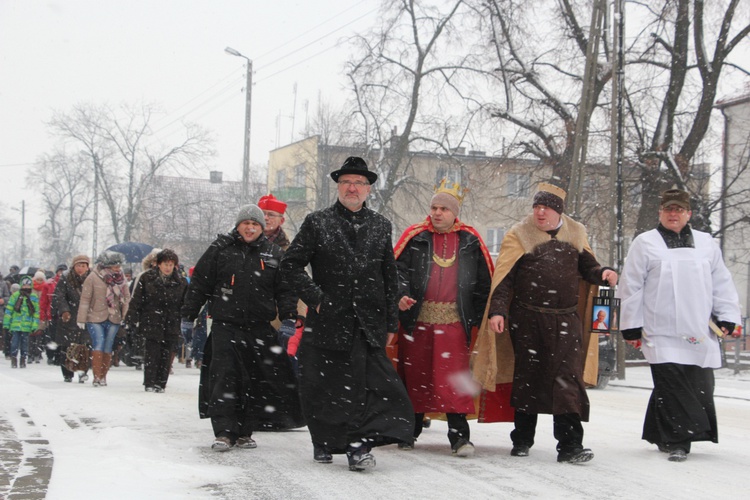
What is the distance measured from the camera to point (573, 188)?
59.1 ft

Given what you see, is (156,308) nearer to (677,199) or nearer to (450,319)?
(450,319)

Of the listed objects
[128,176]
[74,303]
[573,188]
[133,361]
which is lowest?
[133,361]

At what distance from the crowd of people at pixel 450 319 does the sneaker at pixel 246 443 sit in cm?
1

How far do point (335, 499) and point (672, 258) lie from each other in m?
3.44

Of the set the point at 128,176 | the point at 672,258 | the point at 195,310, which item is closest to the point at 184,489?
the point at 195,310

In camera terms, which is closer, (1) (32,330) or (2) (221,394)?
(2) (221,394)

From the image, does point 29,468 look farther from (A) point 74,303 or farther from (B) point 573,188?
(B) point 573,188

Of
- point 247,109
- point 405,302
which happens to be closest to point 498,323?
point 405,302

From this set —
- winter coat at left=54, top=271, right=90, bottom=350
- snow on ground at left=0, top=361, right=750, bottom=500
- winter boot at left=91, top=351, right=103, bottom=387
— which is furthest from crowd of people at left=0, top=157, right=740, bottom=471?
winter coat at left=54, top=271, right=90, bottom=350

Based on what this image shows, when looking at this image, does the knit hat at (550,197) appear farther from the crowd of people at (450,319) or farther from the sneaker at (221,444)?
the sneaker at (221,444)

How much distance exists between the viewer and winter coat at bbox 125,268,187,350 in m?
13.1

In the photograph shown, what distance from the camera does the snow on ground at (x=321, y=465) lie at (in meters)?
5.68

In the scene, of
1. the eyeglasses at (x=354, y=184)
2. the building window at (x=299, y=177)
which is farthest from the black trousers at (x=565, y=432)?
the building window at (x=299, y=177)

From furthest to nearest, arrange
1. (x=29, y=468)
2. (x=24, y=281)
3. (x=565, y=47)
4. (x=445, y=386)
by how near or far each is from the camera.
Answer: (x=565, y=47), (x=24, y=281), (x=445, y=386), (x=29, y=468)
